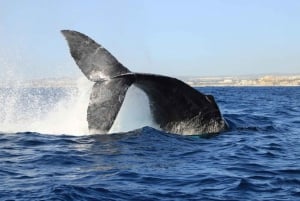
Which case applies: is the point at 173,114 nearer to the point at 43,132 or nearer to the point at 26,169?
the point at 43,132

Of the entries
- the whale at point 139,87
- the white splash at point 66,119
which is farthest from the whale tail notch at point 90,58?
the white splash at point 66,119

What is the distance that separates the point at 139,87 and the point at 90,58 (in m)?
1.32

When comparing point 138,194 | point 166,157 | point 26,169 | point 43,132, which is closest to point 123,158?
point 166,157

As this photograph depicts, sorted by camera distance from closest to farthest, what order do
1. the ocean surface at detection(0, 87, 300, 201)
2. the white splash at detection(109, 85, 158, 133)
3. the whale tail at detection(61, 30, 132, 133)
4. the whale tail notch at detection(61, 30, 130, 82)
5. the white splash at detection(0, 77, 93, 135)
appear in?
the ocean surface at detection(0, 87, 300, 201)
the whale tail at detection(61, 30, 132, 133)
the whale tail notch at detection(61, 30, 130, 82)
the white splash at detection(109, 85, 158, 133)
the white splash at detection(0, 77, 93, 135)

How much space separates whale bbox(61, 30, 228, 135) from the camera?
9320 millimetres

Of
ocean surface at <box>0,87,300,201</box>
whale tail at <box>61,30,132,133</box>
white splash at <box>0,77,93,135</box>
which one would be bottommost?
ocean surface at <box>0,87,300,201</box>

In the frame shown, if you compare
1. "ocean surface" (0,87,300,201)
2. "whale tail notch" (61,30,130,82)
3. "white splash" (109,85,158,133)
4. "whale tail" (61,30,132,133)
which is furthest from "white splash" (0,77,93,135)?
"whale tail notch" (61,30,130,82)

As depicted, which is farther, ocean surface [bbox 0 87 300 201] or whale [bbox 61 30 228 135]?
whale [bbox 61 30 228 135]

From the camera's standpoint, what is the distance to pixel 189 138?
1043 centimetres

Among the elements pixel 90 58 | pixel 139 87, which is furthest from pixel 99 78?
pixel 139 87

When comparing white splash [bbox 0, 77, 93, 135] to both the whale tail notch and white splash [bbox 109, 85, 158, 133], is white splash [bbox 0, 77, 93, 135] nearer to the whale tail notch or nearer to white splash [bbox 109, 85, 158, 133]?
white splash [bbox 109, 85, 158, 133]

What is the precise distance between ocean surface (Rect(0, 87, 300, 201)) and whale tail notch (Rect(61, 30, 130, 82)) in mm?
1203

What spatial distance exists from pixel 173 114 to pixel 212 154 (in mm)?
1873

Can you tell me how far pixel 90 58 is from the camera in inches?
371
